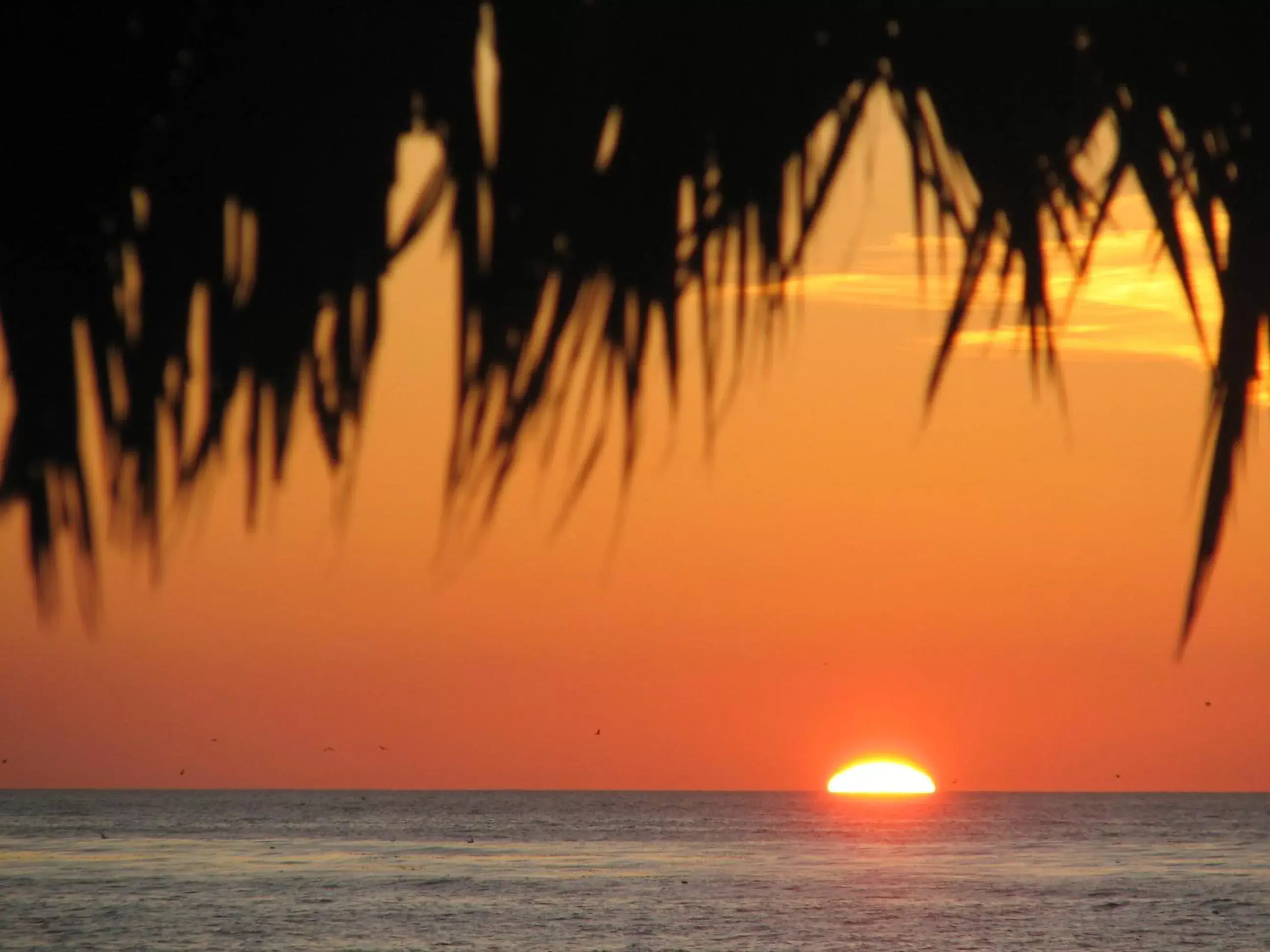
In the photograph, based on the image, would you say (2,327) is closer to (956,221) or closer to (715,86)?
(715,86)

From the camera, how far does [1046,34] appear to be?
1390mm

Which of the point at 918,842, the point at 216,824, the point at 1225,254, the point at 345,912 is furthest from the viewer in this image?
the point at 216,824

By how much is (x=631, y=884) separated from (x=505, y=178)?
56558 millimetres

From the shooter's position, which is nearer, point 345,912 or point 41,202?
point 41,202

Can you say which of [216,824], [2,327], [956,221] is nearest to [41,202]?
[2,327]

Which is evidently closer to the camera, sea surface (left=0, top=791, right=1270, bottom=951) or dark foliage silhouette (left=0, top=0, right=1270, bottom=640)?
dark foliage silhouette (left=0, top=0, right=1270, bottom=640)

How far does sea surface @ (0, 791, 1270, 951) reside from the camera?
42.7 meters

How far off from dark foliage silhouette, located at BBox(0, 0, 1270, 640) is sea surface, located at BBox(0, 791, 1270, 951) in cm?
4037

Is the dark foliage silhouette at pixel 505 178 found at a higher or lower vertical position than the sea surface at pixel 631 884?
higher

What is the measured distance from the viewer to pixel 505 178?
134 cm

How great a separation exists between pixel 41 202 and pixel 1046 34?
81cm

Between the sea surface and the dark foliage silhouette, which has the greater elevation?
the dark foliage silhouette

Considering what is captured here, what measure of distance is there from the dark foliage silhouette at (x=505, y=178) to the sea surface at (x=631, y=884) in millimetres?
40374

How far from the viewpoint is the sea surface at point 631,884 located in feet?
140
